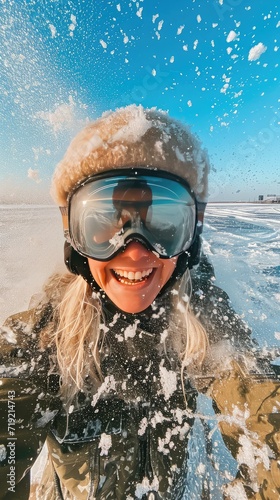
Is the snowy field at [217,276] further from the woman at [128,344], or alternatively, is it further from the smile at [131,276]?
the smile at [131,276]

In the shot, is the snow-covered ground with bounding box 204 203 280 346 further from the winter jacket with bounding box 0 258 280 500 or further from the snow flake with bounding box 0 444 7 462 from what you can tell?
the snow flake with bounding box 0 444 7 462

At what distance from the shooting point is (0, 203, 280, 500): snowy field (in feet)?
7.00

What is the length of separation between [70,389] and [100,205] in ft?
3.44

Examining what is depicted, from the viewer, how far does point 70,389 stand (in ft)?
5.00

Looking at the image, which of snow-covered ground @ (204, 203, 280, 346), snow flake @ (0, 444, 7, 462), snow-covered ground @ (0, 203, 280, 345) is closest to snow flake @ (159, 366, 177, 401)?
snow flake @ (0, 444, 7, 462)

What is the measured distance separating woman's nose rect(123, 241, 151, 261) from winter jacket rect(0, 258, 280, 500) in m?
0.41

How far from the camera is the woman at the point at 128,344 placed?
146 centimetres

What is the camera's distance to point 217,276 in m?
4.58

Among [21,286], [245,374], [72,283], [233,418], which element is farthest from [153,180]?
[21,286]

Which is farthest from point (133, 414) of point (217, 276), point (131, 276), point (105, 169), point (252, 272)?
point (252, 272)

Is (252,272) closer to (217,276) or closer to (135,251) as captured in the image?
(217,276)

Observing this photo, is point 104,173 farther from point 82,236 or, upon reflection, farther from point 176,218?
point 176,218

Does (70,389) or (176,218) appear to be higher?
(176,218)

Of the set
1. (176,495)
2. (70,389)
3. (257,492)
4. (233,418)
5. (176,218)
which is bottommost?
(176,495)
